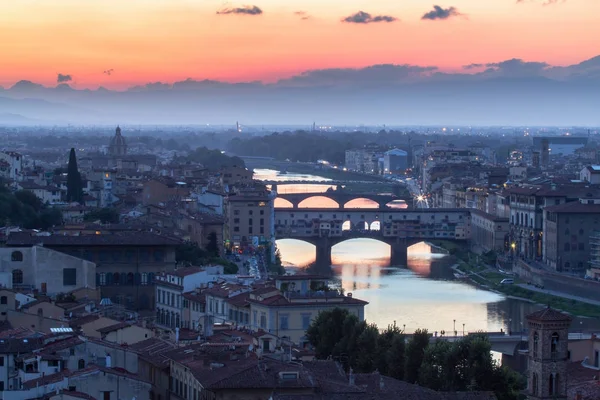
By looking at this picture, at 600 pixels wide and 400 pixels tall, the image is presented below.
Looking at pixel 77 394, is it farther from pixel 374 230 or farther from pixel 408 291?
pixel 374 230

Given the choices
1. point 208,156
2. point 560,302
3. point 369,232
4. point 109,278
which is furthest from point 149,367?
point 208,156

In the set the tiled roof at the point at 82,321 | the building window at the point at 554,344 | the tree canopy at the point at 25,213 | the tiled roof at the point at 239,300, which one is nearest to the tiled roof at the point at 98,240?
the tiled roof at the point at 239,300

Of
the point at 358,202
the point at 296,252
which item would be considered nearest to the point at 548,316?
the point at 296,252

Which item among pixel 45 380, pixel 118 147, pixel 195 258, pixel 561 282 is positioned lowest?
pixel 561 282

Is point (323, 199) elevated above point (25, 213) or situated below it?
below

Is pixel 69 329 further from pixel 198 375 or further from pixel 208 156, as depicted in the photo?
pixel 208 156

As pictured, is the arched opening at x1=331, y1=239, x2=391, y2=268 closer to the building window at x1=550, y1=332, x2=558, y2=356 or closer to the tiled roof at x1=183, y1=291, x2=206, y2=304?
the tiled roof at x1=183, y1=291, x2=206, y2=304
